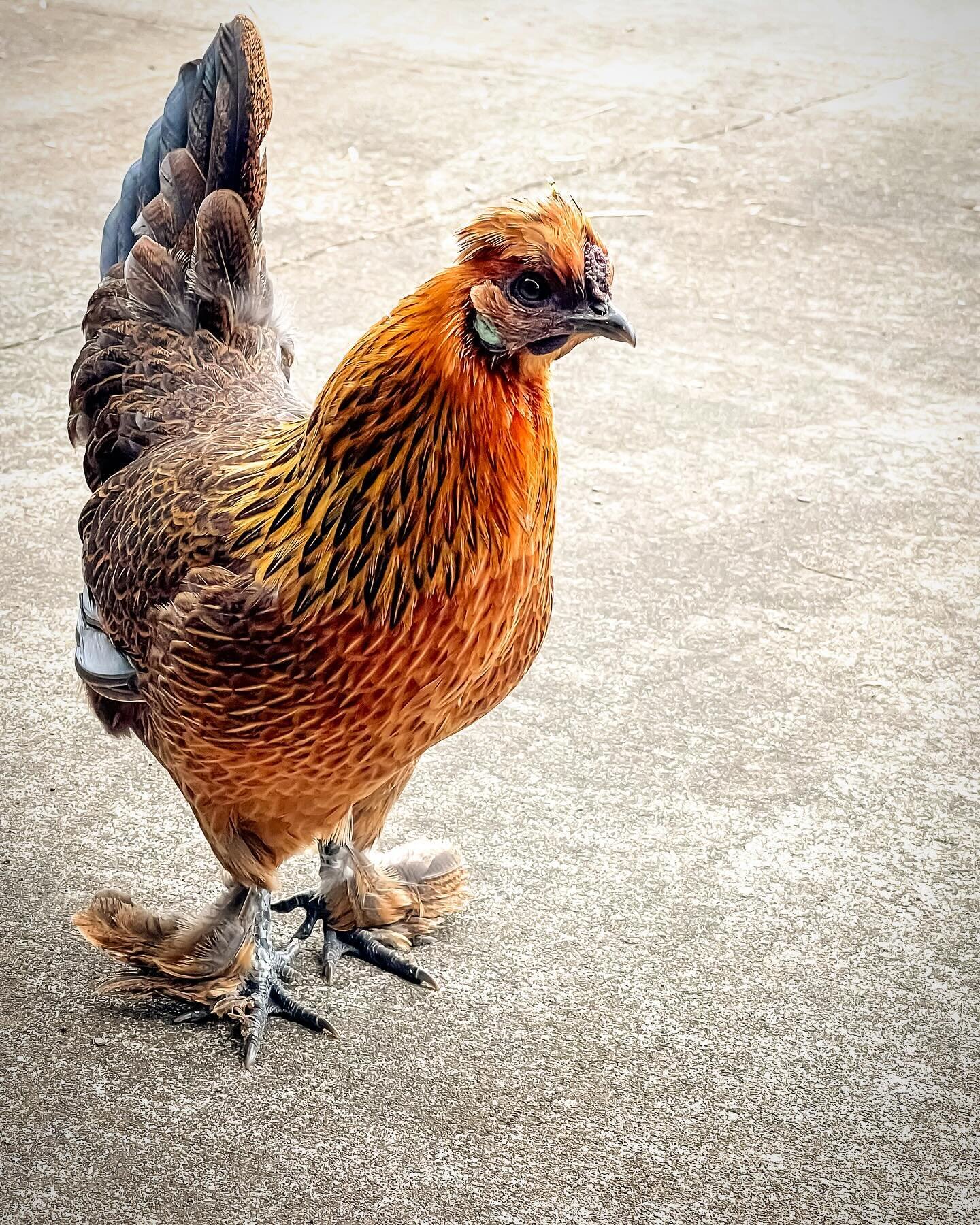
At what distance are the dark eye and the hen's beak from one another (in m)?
0.06

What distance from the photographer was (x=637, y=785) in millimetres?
3596

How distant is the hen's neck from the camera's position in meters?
2.28

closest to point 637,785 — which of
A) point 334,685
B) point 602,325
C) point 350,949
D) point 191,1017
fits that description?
point 350,949

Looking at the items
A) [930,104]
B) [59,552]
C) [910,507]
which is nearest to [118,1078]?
[59,552]

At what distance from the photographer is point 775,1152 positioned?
8.56 ft

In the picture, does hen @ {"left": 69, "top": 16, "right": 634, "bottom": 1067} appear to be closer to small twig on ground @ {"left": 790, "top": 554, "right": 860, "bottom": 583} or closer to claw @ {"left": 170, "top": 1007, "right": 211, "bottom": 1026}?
claw @ {"left": 170, "top": 1007, "right": 211, "bottom": 1026}

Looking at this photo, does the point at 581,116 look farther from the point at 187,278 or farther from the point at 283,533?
the point at 283,533

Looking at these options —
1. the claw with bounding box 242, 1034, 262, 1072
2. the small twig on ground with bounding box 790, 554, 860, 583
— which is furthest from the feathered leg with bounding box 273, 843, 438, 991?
the small twig on ground with bounding box 790, 554, 860, 583

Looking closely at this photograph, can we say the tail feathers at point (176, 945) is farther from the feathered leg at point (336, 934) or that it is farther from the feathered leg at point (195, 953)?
the feathered leg at point (336, 934)

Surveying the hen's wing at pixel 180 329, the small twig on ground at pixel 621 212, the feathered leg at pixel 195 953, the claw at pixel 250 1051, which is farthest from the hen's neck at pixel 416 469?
the small twig on ground at pixel 621 212

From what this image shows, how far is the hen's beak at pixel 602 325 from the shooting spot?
7.29ft

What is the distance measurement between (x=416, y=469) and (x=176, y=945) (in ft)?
4.01

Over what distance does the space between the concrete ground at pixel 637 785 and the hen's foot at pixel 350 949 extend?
0.06 metres

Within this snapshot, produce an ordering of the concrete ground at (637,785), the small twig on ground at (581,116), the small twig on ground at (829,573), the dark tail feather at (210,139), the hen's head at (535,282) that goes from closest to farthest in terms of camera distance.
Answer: the hen's head at (535,282) → the concrete ground at (637,785) → the dark tail feather at (210,139) → the small twig on ground at (829,573) → the small twig on ground at (581,116)
